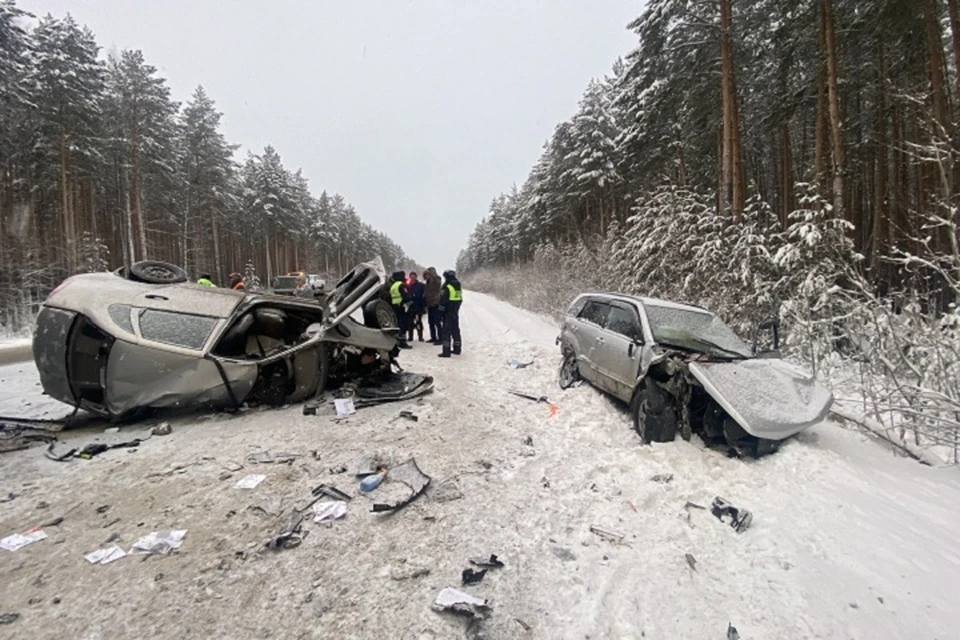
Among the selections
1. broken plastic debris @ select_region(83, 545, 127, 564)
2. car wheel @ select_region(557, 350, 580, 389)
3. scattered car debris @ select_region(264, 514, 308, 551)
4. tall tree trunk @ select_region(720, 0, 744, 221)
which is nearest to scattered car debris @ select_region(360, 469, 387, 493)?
scattered car debris @ select_region(264, 514, 308, 551)

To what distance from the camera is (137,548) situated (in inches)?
122

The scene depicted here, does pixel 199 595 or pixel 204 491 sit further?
pixel 204 491

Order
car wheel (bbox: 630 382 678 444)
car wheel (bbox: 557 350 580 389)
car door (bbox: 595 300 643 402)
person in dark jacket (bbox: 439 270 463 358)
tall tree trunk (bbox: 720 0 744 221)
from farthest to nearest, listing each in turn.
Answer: tall tree trunk (bbox: 720 0 744 221) → person in dark jacket (bbox: 439 270 463 358) → car wheel (bbox: 557 350 580 389) → car door (bbox: 595 300 643 402) → car wheel (bbox: 630 382 678 444)

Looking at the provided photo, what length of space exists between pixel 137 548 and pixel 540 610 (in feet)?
9.18

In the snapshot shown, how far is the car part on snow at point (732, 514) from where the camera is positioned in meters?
3.36

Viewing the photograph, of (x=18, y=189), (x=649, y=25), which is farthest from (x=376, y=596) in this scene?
(x=18, y=189)

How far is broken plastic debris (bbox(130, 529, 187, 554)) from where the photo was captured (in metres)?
3.09

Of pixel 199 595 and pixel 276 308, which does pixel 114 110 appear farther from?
pixel 199 595

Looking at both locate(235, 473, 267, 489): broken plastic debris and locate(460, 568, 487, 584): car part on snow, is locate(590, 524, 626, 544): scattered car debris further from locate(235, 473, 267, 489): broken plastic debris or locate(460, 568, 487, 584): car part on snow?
locate(235, 473, 267, 489): broken plastic debris

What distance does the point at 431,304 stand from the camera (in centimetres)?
1219

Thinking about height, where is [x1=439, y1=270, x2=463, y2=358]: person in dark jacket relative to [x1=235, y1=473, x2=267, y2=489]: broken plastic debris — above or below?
above

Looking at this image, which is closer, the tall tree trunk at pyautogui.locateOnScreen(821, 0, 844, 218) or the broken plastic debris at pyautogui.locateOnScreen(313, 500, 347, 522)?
the broken plastic debris at pyautogui.locateOnScreen(313, 500, 347, 522)

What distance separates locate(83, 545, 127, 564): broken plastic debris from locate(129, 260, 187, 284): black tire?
413cm

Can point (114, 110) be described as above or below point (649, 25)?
above
